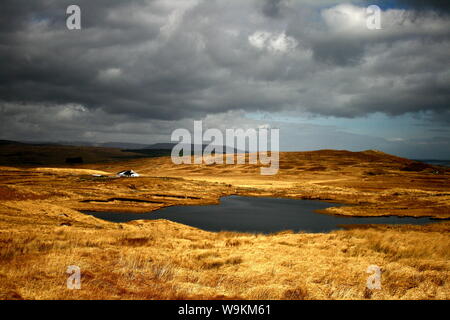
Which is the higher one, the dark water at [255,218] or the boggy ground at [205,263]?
the boggy ground at [205,263]

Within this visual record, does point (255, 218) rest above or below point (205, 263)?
below

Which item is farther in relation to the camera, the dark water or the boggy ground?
the dark water

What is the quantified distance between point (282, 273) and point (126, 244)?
38.5 feet

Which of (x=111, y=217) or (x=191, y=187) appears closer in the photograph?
(x=111, y=217)

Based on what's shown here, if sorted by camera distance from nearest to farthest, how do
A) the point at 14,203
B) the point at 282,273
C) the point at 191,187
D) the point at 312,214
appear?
the point at 282,273 < the point at 14,203 < the point at 312,214 < the point at 191,187

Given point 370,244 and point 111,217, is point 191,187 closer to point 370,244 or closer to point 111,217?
point 111,217

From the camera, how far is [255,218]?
4859 cm

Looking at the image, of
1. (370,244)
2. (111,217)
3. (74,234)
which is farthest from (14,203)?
(370,244)

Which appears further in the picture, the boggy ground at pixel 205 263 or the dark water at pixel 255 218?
the dark water at pixel 255 218

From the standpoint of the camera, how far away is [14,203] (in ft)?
123

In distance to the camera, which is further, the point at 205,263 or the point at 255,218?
the point at 255,218

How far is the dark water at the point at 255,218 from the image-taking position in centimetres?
4212

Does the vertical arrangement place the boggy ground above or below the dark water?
above

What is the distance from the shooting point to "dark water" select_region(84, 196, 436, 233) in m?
42.1
